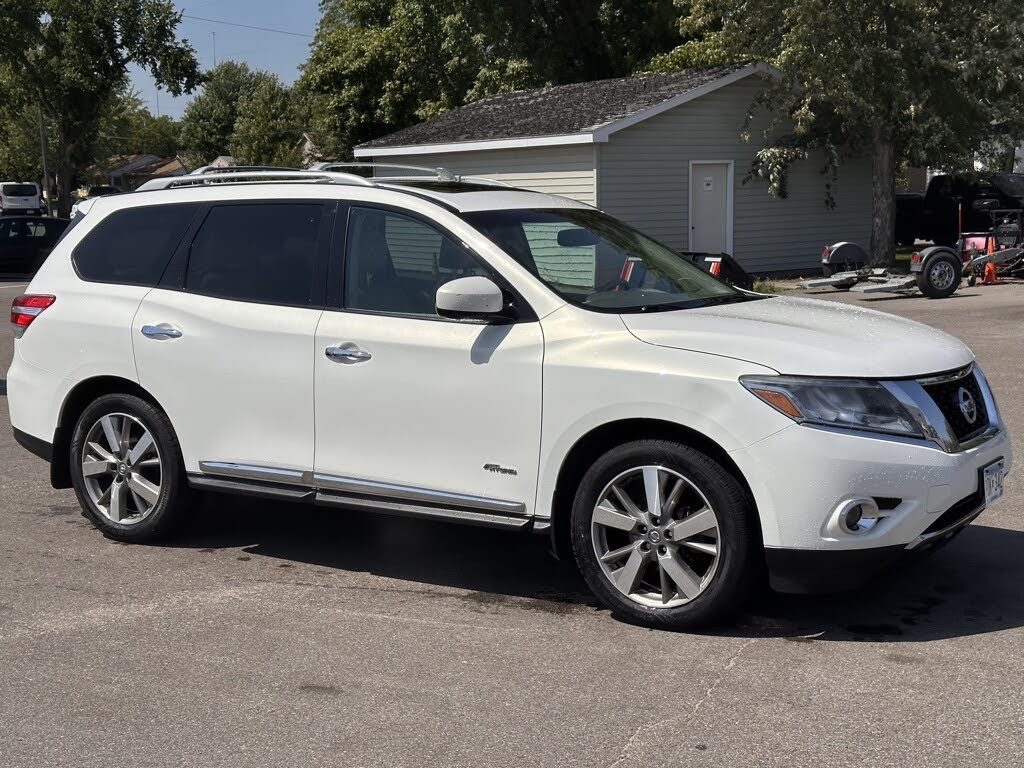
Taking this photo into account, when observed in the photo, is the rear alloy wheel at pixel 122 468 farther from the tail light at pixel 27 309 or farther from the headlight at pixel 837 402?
the headlight at pixel 837 402

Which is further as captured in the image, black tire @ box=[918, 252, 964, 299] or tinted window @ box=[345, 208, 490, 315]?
black tire @ box=[918, 252, 964, 299]

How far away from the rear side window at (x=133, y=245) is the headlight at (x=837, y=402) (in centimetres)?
328

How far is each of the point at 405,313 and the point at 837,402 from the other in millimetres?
1958

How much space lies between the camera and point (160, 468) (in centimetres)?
636

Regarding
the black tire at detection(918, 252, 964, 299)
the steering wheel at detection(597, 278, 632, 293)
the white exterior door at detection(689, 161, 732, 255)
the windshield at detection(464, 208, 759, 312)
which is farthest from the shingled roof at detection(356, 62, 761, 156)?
the steering wheel at detection(597, 278, 632, 293)

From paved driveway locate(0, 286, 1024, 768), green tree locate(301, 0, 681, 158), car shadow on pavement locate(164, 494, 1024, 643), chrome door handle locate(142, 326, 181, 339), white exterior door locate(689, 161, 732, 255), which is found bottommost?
paved driveway locate(0, 286, 1024, 768)

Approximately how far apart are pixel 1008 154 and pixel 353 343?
2262 centimetres

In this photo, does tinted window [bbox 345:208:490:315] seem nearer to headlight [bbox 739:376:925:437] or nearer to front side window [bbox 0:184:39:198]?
headlight [bbox 739:376:925:437]

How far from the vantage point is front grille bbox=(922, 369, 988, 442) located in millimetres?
4914

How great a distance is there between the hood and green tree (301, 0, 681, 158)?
3335cm

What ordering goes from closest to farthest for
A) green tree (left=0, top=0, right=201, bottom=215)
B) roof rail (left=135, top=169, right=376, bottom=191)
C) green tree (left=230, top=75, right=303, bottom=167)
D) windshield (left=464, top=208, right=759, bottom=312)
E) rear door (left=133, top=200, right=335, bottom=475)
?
windshield (left=464, top=208, right=759, bottom=312) < rear door (left=133, top=200, right=335, bottom=475) < roof rail (left=135, top=169, right=376, bottom=191) < green tree (left=0, top=0, right=201, bottom=215) < green tree (left=230, top=75, right=303, bottom=167)

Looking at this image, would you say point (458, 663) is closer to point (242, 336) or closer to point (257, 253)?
point (242, 336)

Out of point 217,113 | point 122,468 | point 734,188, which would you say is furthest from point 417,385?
point 217,113

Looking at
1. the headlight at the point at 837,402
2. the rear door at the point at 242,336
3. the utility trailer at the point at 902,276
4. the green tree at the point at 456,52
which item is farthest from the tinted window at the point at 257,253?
the green tree at the point at 456,52
